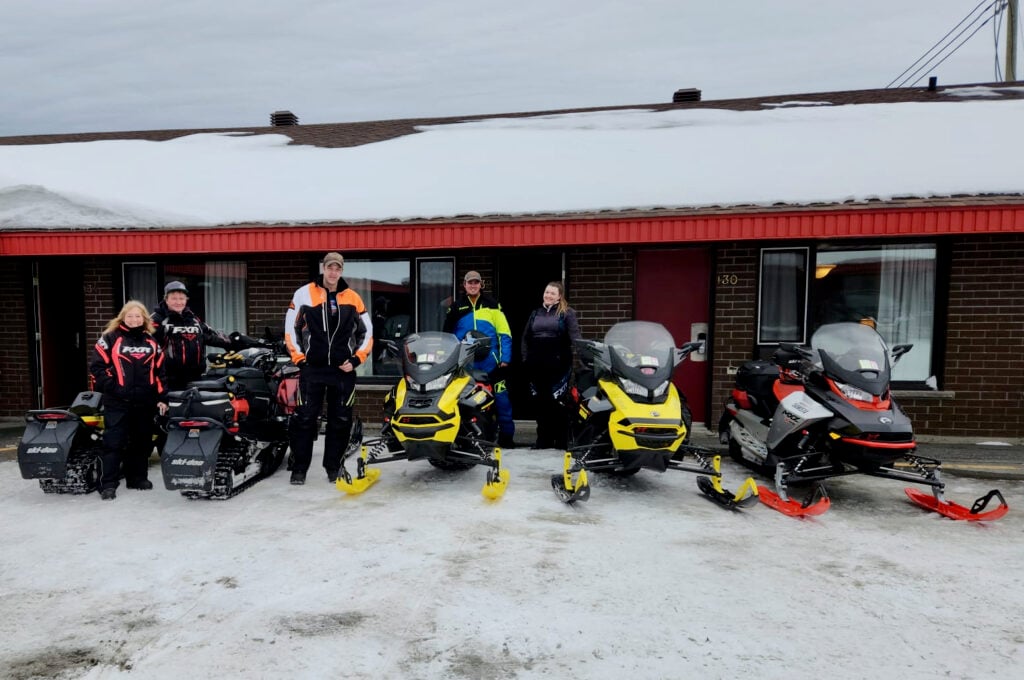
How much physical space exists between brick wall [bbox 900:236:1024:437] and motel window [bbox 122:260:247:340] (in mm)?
7970

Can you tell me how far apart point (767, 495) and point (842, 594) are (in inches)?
56.8

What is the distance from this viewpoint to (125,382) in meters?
4.48

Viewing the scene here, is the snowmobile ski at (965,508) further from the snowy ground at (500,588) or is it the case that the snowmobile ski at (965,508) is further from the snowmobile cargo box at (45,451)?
the snowmobile cargo box at (45,451)

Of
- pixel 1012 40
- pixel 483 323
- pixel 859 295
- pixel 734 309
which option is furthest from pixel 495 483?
pixel 1012 40

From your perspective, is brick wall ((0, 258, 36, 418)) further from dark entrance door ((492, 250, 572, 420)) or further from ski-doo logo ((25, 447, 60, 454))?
dark entrance door ((492, 250, 572, 420))

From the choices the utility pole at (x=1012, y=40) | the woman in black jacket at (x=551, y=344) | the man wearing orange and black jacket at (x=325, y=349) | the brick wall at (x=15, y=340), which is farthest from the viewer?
the utility pole at (x=1012, y=40)

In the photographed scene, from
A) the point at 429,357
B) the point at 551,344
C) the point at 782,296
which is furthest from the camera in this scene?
the point at 782,296

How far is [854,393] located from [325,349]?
12.7ft

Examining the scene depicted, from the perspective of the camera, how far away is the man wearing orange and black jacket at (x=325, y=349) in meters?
4.76

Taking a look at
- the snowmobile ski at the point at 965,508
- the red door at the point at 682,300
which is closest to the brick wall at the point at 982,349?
the red door at the point at 682,300

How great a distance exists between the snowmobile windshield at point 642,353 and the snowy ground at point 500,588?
3.02 ft

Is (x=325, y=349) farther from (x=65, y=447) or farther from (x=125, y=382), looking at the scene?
(x=65, y=447)

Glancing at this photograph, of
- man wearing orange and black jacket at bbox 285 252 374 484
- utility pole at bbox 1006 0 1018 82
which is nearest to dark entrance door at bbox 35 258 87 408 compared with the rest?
man wearing orange and black jacket at bbox 285 252 374 484

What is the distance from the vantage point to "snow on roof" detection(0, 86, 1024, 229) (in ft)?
21.4
